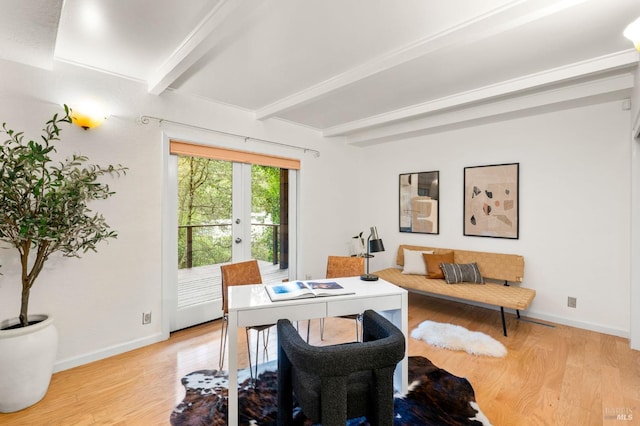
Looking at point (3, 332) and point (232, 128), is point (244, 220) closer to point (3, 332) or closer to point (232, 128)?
point (232, 128)

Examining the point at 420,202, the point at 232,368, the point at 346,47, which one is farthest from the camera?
the point at 420,202

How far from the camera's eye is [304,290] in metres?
2.05

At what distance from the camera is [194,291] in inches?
134

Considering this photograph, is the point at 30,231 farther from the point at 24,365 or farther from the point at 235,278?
the point at 235,278

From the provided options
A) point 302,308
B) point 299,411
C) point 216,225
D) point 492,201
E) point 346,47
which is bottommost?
point 299,411

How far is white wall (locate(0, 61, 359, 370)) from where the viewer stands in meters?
2.32

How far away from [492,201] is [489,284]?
1043mm

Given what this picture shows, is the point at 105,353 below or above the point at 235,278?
below

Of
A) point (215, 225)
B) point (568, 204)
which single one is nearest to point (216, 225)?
point (215, 225)

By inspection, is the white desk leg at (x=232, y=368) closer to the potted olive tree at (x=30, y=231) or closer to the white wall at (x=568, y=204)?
the potted olive tree at (x=30, y=231)

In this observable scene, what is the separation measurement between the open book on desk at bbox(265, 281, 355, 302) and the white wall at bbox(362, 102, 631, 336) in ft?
8.91

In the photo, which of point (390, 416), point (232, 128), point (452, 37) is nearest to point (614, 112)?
point (452, 37)

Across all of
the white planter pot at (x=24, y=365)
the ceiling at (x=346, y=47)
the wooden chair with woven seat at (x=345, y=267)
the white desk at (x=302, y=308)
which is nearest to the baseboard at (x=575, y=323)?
the wooden chair with woven seat at (x=345, y=267)

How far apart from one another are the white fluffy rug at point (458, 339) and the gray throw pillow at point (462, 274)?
56 centimetres
